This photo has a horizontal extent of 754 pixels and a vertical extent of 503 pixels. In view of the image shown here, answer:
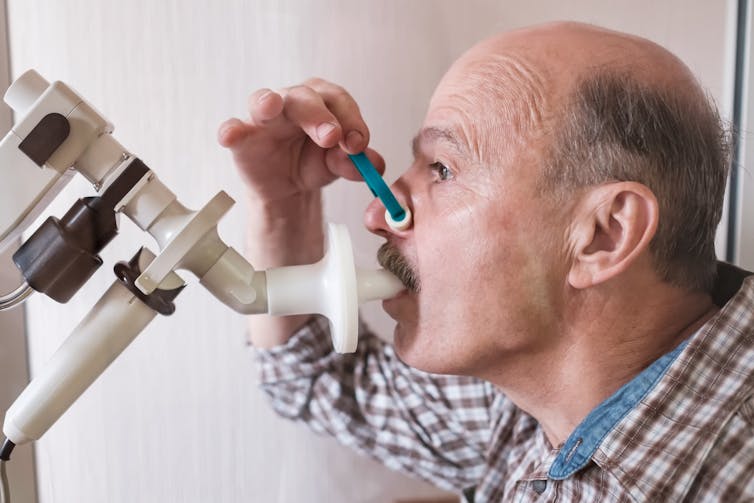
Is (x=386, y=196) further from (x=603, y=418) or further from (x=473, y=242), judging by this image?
(x=603, y=418)

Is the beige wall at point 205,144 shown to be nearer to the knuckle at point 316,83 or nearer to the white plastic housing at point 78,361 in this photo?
the knuckle at point 316,83

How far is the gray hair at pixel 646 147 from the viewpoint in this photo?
2.82 ft

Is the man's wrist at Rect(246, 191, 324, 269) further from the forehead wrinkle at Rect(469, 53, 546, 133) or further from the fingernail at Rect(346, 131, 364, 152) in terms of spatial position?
the forehead wrinkle at Rect(469, 53, 546, 133)

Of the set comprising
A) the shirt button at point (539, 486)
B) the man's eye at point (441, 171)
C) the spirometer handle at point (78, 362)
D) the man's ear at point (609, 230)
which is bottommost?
the shirt button at point (539, 486)

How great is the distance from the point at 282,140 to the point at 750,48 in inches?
33.3

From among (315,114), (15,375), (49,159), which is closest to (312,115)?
(315,114)

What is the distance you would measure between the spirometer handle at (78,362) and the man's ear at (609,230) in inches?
19.8

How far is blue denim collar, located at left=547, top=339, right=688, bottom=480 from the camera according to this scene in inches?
35.0

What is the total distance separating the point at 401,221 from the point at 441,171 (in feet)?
0.27

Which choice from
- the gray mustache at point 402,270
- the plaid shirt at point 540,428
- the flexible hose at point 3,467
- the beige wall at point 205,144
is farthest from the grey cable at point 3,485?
the gray mustache at point 402,270

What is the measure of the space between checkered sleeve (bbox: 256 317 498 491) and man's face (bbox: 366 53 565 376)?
11.3 inches

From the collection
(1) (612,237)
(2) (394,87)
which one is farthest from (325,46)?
(1) (612,237)

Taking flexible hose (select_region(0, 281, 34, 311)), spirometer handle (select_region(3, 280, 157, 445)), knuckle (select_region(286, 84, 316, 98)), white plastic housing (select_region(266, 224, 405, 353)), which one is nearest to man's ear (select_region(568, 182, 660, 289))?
white plastic housing (select_region(266, 224, 405, 353))

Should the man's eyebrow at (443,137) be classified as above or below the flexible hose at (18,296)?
above
